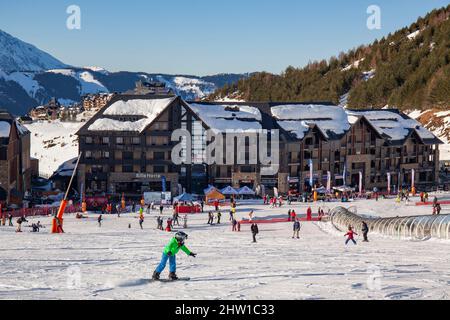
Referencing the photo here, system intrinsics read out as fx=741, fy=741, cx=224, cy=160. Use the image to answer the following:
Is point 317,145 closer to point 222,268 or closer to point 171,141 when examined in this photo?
point 171,141

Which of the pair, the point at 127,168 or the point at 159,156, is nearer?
the point at 127,168

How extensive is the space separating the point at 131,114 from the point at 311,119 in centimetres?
1905

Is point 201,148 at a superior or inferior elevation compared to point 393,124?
inferior

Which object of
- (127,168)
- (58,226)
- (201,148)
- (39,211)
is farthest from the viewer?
(201,148)

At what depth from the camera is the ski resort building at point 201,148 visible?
71.9 meters

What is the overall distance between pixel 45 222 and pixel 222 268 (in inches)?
1074

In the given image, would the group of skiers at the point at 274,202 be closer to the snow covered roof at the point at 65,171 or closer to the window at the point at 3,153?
the window at the point at 3,153

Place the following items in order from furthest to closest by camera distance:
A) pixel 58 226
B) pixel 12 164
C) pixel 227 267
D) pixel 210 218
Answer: pixel 12 164
pixel 210 218
pixel 58 226
pixel 227 267

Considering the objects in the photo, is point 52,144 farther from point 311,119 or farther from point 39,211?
point 39,211

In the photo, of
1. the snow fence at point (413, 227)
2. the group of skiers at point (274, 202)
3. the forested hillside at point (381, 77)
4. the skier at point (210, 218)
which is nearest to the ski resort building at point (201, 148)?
the group of skiers at point (274, 202)

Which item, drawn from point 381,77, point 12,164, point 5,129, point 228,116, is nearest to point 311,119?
point 228,116

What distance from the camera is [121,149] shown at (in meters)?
72.1

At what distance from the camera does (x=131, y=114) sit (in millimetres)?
73812
